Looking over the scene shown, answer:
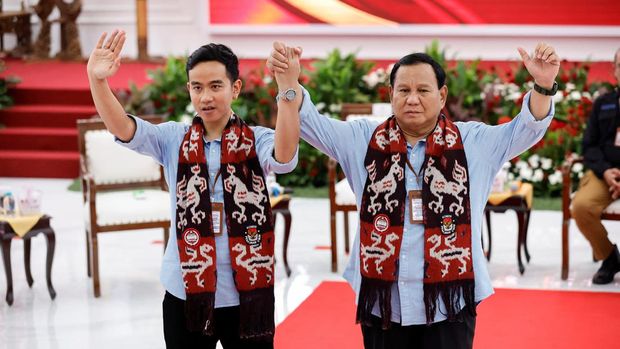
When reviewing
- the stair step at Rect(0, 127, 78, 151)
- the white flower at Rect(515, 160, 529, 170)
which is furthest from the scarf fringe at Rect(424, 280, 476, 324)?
the stair step at Rect(0, 127, 78, 151)

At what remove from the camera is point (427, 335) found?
297 centimetres

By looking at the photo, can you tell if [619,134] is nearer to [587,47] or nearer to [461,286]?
[461,286]

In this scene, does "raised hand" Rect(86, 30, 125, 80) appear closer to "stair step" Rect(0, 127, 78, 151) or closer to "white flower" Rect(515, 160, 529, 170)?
"white flower" Rect(515, 160, 529, 170)

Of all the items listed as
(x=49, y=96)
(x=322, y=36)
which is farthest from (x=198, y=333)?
(x=322, y=36)

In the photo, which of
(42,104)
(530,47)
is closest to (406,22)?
(530,47)

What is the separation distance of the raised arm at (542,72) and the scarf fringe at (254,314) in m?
0.97

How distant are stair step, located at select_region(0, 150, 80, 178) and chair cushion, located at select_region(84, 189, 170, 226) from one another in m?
3.95

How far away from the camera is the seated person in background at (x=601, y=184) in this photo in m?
6.03

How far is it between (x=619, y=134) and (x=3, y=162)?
21.2 feet

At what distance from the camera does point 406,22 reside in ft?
39.7

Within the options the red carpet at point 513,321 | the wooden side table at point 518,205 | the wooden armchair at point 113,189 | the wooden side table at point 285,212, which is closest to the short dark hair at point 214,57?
the red carpet at point 513,321

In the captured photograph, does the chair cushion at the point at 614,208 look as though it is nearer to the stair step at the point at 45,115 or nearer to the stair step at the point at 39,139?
the stair step at the point at 39,139

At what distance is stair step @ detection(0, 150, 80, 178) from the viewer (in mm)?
10055

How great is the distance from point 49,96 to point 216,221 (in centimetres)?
A: 838
